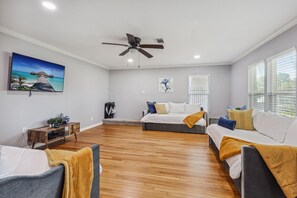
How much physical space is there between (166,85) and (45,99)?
4.18m

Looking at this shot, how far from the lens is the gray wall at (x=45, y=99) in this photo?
106 inches

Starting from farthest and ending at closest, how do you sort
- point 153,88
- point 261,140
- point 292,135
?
1. point 153,88
2. point 261,140
3. point 292,135

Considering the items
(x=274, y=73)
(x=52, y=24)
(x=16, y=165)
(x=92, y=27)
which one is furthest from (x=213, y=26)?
(x=16, y=165)

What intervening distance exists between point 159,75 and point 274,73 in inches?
149

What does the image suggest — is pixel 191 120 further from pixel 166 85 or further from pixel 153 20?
pixel 153 20

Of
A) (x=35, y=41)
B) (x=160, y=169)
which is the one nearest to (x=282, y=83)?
(x=160, y=169)

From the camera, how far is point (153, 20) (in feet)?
7.66

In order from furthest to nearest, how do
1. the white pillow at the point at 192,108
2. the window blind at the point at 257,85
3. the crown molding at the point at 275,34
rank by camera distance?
1. the white pillow at the point at 192,108
2. the window blind at the point at 257,85
3. the crown molding at the point at 275,34

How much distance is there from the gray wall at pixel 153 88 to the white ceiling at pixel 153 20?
2.06m

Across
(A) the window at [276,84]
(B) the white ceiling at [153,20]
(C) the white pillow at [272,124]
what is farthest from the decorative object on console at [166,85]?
(C) the white pillow at [272,124]

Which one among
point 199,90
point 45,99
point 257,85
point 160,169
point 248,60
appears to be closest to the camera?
point 160,169

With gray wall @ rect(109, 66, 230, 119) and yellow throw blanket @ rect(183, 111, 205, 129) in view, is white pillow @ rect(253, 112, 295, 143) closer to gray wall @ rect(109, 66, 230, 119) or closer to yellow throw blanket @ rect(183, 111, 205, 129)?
yellow throw blanket @ rect(183, 111, 205, 129)

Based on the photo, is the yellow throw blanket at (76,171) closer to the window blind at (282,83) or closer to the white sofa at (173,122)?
the window blind at (282,83)

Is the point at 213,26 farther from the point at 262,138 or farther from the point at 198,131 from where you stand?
the point at 198,131
